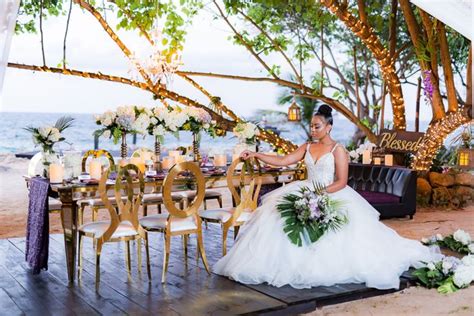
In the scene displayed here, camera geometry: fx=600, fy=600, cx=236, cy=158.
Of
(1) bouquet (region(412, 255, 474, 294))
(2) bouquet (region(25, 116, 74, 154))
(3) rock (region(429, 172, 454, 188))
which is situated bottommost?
(1) bouquet (region(412, 255, 474, 294))

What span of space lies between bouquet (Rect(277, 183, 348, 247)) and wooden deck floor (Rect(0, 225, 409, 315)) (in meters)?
0.41

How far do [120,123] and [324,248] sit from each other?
2.15 metres

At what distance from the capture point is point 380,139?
9.44m

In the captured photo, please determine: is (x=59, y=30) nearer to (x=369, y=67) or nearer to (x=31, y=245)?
(x=369, y=67)

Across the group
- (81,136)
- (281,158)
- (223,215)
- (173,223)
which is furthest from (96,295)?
(81,136)

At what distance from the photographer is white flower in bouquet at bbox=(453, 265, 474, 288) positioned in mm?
4680

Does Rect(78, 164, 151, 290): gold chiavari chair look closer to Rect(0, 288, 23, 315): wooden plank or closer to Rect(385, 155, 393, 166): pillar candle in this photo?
Rect(0, 288, 23, 315): wooden plank

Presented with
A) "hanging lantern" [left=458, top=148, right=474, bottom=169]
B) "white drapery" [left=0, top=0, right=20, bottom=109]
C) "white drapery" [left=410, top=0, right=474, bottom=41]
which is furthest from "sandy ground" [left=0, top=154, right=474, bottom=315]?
"white drapery" [left=0, top=0, right=20, bottom=109]

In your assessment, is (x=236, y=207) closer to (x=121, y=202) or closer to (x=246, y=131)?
(x=246, y=131)

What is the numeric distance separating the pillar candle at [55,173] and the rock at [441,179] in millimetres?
6430

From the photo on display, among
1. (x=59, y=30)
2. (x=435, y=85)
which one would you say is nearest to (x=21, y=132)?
(x=59, y=30)

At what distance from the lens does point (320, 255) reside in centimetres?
461

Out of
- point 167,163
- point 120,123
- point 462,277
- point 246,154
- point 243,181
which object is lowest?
point 462,277

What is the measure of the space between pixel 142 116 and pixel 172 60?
72.9 inches
